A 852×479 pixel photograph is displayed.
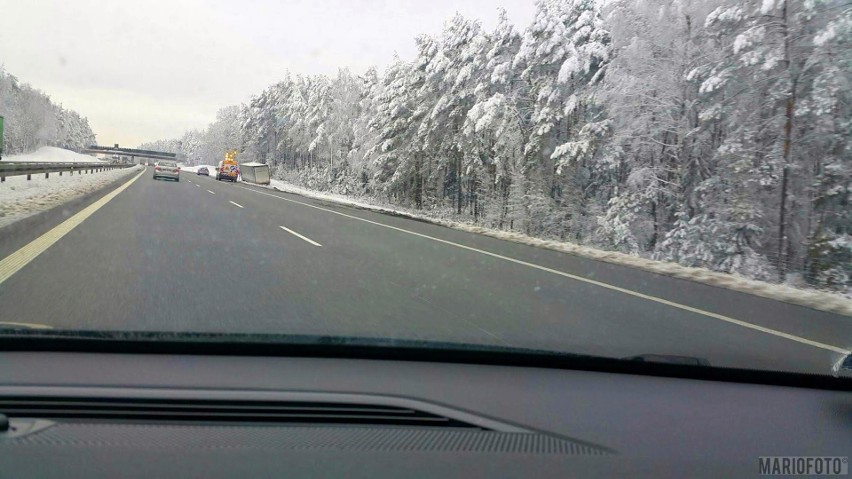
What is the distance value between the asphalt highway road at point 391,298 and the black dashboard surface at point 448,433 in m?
0.42

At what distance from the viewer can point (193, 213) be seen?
60.4 feet

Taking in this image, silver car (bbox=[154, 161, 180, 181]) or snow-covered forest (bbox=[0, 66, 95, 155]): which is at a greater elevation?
snow-covered forest (bbox=[0, 66, 95, 155])

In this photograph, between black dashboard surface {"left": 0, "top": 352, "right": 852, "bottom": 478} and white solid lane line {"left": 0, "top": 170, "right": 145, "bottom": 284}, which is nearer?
black dashboard surface {"left": 0, "top": 352, "right": 852, "bottom": 478}

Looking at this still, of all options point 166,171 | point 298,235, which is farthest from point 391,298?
point 166,171

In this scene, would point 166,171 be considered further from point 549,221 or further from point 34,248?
point 34,248

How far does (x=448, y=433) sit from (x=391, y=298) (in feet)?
Result: 15.0

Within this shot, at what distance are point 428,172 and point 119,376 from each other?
152 ft

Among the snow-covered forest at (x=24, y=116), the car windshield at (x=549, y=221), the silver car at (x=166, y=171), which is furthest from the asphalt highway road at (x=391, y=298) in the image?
the snow-covered forest at (x=24, y=116)

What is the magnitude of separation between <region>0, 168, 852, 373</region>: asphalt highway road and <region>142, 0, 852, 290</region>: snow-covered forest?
8.47 meters

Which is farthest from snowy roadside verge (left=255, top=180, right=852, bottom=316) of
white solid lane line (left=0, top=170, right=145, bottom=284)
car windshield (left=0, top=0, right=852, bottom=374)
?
white solid lane line (left=0, top=170, right=145, bottom=284)

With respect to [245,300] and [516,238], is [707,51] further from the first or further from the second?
[245,300]

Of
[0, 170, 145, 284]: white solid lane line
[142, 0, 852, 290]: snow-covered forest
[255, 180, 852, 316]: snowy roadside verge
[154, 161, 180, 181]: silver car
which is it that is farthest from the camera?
[154, 161, 180, 181]: silver car

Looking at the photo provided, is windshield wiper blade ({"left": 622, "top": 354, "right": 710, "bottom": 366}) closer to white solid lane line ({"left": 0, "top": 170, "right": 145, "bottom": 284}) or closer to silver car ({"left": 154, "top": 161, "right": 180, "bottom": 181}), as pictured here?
white solid lane line ({"left": 0, "top": 170, "right": 145, "bottom": 284})

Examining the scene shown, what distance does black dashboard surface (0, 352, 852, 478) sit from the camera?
2160 millimetres
